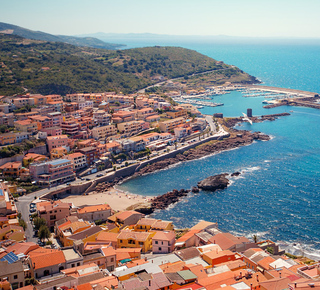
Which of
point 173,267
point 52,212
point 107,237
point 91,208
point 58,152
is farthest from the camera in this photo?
point 58,152

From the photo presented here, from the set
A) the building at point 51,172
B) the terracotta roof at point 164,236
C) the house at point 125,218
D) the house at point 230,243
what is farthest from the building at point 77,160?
the house at point 230,243

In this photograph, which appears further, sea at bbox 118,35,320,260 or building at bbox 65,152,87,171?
building at bbox 65,152,87,171

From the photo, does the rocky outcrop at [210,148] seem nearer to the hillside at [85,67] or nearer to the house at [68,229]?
the house at [68,229]

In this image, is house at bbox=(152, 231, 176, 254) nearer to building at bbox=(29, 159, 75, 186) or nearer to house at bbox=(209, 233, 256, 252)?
house at bbox=(209, 233, 256, 252)

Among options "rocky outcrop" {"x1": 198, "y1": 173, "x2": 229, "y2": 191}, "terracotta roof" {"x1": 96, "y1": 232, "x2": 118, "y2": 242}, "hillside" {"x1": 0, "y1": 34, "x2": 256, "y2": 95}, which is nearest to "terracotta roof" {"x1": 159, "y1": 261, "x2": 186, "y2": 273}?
"terracotta roof" {"x1": 96, "y1": 232, "x2": 118, "y2": 242}

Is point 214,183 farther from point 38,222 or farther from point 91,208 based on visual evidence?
point 38,222

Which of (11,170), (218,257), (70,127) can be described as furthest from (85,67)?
(218,257)
